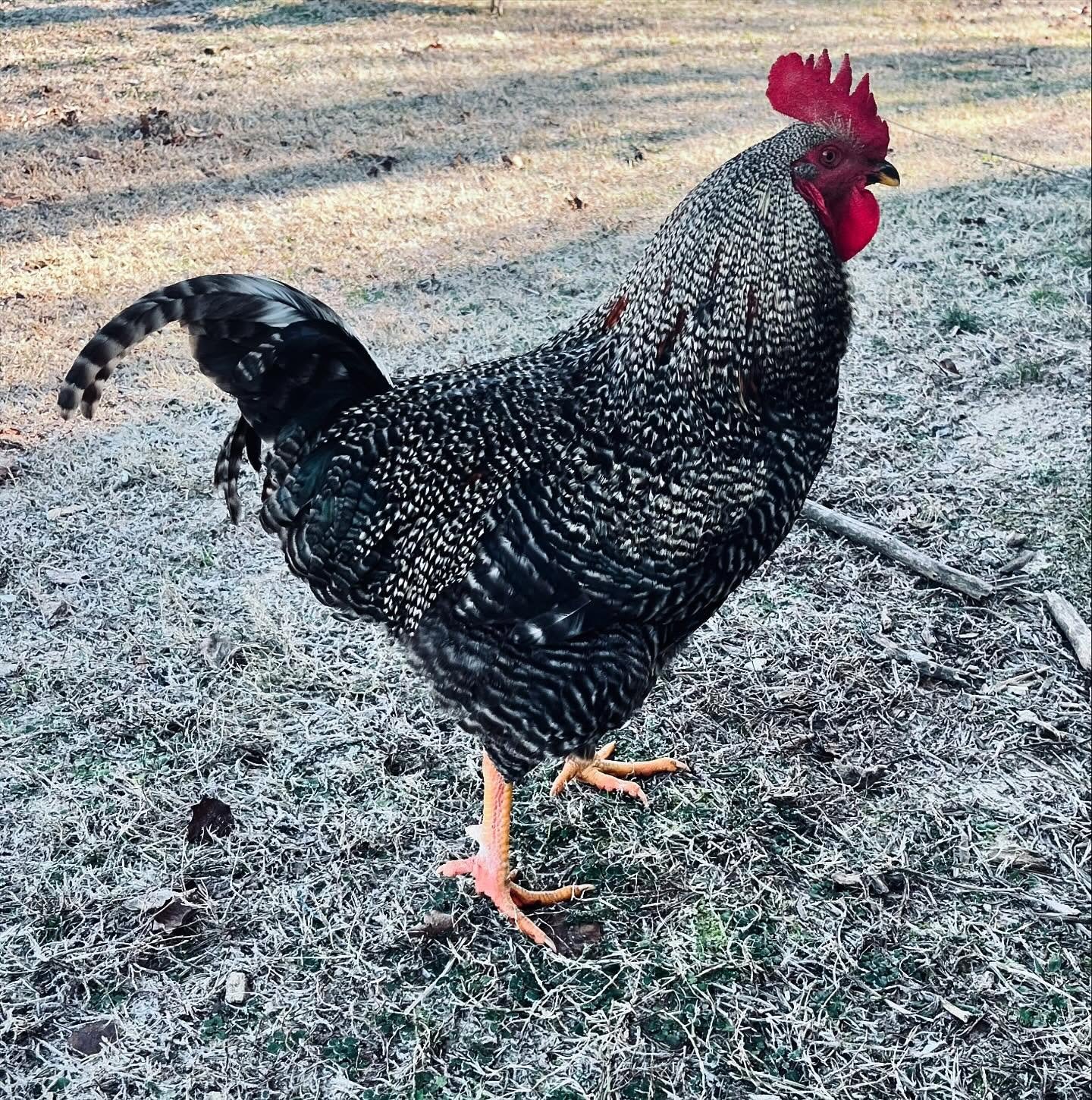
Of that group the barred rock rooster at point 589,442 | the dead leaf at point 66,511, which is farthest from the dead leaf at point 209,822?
the dead leaf at point 66,511

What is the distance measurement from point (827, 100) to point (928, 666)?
7.42ft

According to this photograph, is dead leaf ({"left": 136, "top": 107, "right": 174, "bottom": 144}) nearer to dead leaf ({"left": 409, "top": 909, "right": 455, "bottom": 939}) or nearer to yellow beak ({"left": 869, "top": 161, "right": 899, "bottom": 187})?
yellow beak ({"left": 869, "top": 161, "right": 899, "bottom": 187})

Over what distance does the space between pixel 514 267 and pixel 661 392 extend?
3.92 metres

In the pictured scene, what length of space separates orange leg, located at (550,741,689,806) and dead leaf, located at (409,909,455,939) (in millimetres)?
646

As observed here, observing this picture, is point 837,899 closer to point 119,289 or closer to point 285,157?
point 119,289

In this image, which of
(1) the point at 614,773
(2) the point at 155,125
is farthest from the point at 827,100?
(2) the point at 155,125

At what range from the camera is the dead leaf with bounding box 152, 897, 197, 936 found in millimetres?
3170

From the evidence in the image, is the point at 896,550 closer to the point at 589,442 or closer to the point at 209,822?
the point at 589,442

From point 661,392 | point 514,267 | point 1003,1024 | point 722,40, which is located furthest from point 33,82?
point 1003,1024

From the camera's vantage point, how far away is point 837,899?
3.36 m

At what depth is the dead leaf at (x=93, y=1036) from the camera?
9.45 ft

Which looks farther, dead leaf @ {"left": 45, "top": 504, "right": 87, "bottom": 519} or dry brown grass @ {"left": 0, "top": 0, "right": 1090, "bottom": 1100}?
dead leaf @ {"left": 45, "top": 504, "right": 87, "bottom": 519}

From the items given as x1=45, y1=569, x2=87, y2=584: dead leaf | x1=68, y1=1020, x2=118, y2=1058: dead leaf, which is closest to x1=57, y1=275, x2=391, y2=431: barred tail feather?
x1=45, y1=569, x2=87, y2=584: dead leaf

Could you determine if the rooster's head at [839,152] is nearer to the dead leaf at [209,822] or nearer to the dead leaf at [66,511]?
the dead leaf at [209,822]
